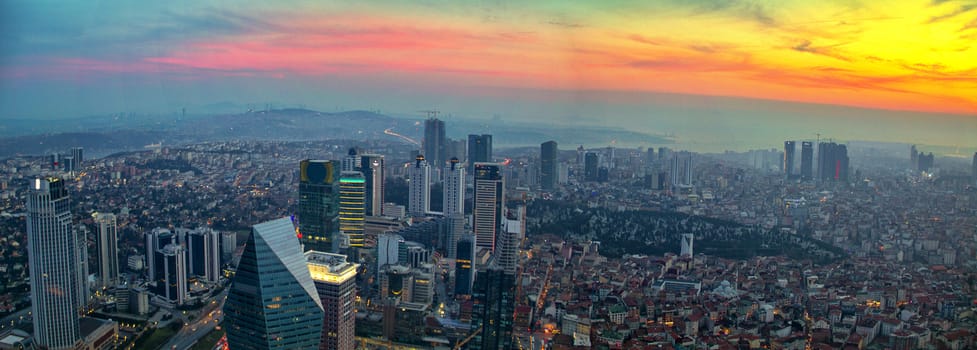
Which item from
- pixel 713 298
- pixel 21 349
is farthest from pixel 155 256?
pixel 713 298

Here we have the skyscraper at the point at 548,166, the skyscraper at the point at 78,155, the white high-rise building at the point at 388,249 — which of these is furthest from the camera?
the skyscraper at the point at 548,166

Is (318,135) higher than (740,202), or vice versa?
(318,135)

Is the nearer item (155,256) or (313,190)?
(155,256)

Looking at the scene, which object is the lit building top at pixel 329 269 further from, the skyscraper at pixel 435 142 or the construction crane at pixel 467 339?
the skyscraper at pixel 435 142

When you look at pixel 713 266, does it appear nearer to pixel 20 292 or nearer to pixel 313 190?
pixel 313 190

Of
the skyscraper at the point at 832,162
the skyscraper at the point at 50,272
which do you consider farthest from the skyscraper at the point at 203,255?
the skyscraper at the point at 832,162

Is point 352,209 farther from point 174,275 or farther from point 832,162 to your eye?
point 832,162

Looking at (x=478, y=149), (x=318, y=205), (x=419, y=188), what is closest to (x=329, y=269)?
(x=318, y=205)
